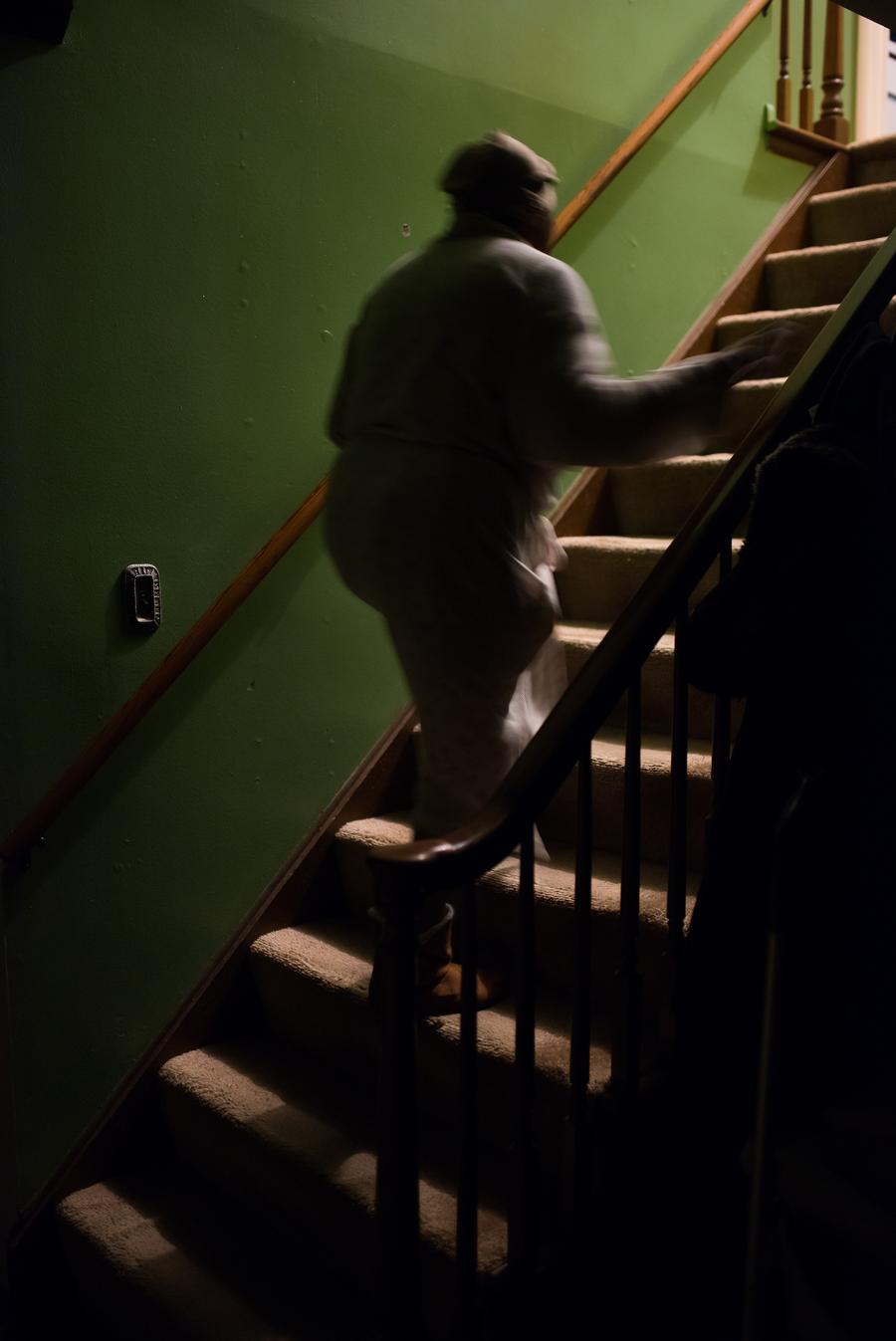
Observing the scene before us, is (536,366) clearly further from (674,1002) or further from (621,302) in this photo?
(621,302)

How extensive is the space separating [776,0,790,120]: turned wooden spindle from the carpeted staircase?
1.52 m

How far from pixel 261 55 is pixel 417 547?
4.29 feet

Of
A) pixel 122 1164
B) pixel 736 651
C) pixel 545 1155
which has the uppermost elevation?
pixel 736 651

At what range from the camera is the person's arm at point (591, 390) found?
A: 1.77 meters

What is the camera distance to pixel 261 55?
249cm

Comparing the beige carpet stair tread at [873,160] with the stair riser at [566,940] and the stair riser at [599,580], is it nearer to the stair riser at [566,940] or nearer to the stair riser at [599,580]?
the stair riser at [599,580]

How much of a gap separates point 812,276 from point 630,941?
98.2 inches

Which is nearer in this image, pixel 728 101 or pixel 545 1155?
pixel 545 1155

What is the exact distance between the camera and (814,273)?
345 centimetres

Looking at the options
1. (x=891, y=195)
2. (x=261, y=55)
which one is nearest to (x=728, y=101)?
(x=891, y=195)

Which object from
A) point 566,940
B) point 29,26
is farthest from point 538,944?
point 29,26

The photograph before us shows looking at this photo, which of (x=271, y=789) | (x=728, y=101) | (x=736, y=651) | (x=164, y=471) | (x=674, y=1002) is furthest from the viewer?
(x=728, y=101)

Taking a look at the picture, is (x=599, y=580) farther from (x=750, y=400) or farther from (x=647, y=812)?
(x=647, y=812)

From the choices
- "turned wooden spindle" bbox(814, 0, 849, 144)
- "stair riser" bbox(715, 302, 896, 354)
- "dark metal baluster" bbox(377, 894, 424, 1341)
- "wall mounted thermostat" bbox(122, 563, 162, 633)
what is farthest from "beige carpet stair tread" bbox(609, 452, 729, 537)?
"dark metal baluster" bbox(377, 894, 424, 1341)
